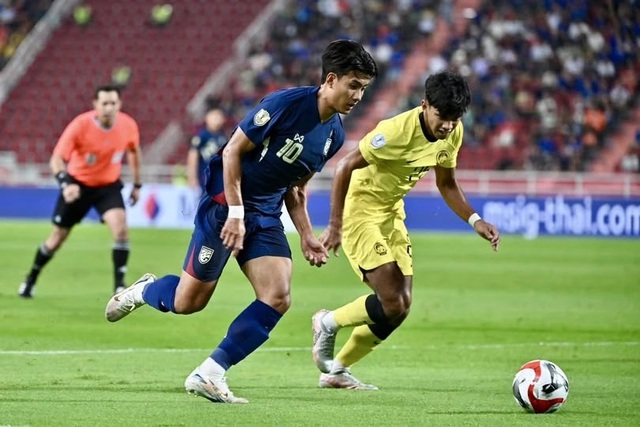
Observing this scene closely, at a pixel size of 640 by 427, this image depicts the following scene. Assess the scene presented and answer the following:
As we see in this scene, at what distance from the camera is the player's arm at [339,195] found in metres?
8.09

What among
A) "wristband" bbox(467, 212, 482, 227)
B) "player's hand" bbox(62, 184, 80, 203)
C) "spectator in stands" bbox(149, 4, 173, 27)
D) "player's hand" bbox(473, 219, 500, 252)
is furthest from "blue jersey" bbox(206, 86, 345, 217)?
"spectator in stands" bbox(149, 4, 173, 27)

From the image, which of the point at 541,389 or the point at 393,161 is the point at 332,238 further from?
the point at 541,389

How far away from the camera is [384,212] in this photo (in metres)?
9.16

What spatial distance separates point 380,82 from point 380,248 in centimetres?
2756

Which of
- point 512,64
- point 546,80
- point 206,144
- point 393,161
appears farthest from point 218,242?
point 512,64

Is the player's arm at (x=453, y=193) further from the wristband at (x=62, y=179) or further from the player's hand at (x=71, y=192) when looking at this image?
the wristband at (x=62, y=179)

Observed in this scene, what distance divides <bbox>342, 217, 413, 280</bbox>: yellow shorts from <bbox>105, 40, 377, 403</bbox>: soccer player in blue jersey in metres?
0.83

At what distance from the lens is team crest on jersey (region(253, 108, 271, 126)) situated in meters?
7.38

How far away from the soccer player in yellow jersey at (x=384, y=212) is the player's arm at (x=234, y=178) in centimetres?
97

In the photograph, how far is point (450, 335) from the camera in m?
12.4

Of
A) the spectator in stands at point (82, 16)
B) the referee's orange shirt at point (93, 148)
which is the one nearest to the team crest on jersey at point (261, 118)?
the referee's orange shirt at point (93, 148)

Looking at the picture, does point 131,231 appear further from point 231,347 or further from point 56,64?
point 231,347

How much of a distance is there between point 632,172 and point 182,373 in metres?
23.1

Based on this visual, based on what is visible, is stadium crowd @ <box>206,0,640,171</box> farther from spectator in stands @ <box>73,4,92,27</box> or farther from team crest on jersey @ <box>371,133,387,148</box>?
team crest on jersey @ <box>371,133,387,148</box>
